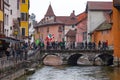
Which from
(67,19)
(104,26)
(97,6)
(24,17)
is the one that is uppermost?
(97,6)

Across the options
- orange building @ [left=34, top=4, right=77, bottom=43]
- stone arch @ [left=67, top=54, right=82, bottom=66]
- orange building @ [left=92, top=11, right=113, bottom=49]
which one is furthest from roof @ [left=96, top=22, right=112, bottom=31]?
orange building @ [left=34, top=4, right=77, bottom=43]

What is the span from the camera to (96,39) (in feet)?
316

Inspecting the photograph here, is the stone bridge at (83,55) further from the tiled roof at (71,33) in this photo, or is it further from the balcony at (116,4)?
the tiled roof at (71,33)

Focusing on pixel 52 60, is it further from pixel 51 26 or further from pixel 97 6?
pixel 51 26

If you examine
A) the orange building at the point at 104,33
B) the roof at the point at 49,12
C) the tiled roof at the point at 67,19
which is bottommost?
the orange building at the point at 104,33

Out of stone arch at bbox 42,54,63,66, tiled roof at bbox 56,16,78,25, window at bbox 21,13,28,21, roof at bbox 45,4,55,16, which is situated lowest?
stone arch at bbox 42,54,63,66

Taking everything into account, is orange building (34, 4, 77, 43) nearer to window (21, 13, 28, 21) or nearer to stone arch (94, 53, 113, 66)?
window (21, 13, 28, 21)

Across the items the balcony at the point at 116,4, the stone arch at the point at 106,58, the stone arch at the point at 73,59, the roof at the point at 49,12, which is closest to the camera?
the balcony at the point at 116,4

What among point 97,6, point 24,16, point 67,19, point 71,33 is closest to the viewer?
point 24,16

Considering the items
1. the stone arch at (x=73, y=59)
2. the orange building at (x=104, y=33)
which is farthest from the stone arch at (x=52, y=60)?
the orange building at (x=104, y=33)

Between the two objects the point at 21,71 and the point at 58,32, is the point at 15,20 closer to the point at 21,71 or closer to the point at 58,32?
the point at 21,71

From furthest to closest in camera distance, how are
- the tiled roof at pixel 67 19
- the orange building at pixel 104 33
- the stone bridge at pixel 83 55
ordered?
the tiled roof at pixel 67 19 → the orange building at pixel 104 33 → the stone bridge at pixel 83 55

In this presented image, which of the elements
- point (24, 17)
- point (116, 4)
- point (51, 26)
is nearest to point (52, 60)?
point (24, 17)

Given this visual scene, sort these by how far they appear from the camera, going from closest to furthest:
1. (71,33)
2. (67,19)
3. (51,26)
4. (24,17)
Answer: (24,17), (71,33), (51,26), (67,19)
